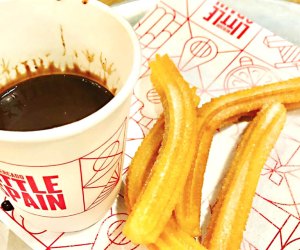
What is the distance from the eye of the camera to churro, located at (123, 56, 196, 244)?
0.58m

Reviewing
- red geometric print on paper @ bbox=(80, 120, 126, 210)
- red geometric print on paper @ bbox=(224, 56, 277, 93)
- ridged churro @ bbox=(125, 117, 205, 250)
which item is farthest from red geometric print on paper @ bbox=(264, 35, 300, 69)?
red geometric print on paper @ bbox=(80, 120, 126, 210)

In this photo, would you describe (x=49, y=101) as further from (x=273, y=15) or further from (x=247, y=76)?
(x=273, y=15)

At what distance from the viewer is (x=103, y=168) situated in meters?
0.60

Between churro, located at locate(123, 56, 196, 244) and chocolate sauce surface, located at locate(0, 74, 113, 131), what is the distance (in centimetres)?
10

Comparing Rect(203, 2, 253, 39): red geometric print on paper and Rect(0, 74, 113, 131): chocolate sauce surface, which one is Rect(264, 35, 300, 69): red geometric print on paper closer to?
Rect(203, 2, 253, 39): red geometric print on paper

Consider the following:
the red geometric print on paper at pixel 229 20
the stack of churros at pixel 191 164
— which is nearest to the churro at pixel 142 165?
the stack of churros at pixel 191 164

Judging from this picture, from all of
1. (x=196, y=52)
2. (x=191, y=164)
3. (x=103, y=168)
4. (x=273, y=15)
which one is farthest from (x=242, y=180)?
(x=273, y=15)

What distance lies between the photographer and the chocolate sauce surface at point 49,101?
62cm

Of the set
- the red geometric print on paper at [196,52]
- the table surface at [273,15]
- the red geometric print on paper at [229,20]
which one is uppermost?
the table surface at [273,15]

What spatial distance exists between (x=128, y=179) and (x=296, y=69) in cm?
38

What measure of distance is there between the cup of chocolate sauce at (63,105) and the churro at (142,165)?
21mm

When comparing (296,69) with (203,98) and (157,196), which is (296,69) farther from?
(157,196)

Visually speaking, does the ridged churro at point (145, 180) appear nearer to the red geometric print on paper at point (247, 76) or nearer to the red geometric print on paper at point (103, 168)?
the red geometric print on paper at point (103, 168)

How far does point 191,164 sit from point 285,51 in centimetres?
34
